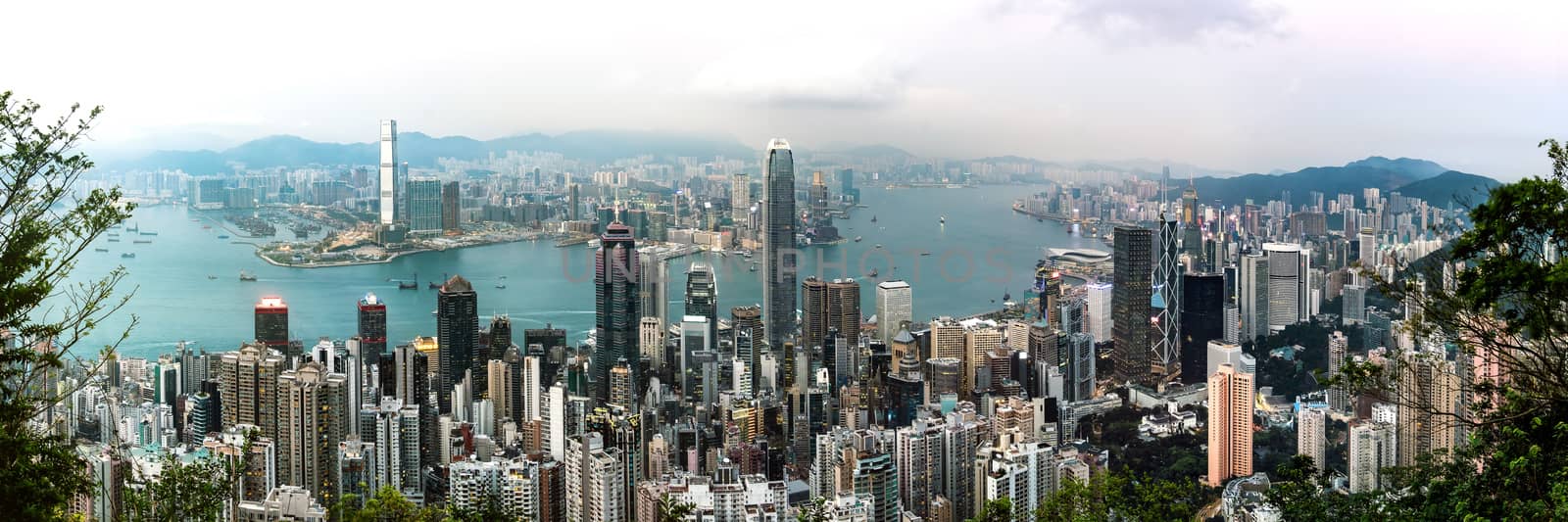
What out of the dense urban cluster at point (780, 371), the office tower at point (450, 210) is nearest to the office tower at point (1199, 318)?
the dense urban cluster at point (780, 371)

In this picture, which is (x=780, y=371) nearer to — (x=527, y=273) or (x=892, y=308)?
(x=892, y=308)

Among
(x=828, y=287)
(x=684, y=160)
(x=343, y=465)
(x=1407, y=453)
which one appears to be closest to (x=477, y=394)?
(x=343, y=465)

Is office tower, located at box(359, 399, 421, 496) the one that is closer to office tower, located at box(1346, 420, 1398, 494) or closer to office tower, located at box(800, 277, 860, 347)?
office tower, located at box(800, 277, 860, 347)

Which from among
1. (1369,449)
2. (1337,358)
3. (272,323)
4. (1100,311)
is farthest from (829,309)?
(1369,449)

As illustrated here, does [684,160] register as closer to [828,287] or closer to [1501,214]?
[828,287]

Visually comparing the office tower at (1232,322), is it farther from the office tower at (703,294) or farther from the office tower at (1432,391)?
the office tower at (1432,391)

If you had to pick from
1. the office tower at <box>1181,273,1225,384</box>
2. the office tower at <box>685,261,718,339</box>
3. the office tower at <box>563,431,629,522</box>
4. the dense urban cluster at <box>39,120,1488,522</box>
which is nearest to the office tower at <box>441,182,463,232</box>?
the dense urban cluster at <box>39,120,1488,522</box>
